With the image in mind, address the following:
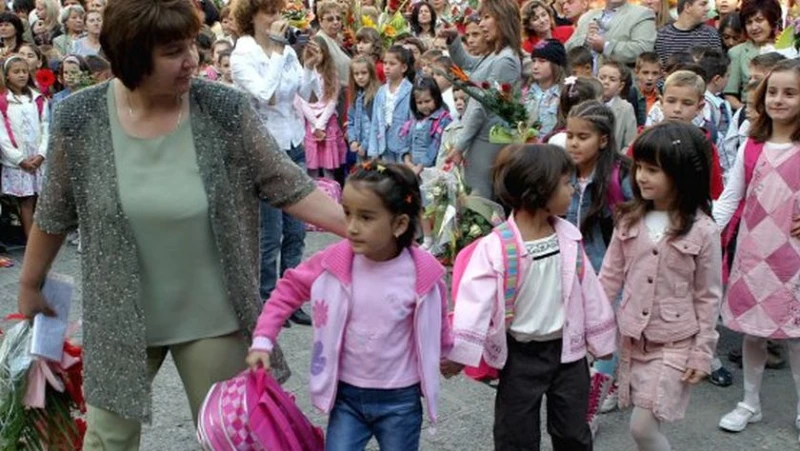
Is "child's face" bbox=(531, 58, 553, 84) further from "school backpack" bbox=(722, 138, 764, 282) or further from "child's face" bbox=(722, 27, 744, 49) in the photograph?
"child's face" bbox=(722, 27, 744, 49)

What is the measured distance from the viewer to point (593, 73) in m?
7.80

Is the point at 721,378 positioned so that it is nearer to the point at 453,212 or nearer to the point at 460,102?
the point at 453,212

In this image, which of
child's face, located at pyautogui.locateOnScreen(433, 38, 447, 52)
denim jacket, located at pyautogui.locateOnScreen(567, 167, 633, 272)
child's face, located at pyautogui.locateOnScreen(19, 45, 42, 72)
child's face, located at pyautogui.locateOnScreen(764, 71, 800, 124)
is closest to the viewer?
child's face, located at pyautogui.locateOnScreen(764, 71, 800, 124)

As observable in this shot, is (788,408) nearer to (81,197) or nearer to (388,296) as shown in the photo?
(388,296)

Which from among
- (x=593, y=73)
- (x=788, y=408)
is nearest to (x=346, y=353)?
(x=788, y=408)

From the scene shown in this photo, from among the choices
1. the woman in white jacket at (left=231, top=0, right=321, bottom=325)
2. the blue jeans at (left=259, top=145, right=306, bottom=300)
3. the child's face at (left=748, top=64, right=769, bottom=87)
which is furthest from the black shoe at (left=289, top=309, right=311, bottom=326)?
the child's face at (left=748, top=64, right=769, bottom=87)

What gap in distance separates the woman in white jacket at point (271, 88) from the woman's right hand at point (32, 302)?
2.48m

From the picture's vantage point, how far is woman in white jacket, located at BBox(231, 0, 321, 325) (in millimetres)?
5883

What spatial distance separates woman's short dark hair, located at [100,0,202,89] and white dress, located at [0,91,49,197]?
19.0 feet

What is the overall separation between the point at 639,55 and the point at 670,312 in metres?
4.55

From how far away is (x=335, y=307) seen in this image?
3105 mm

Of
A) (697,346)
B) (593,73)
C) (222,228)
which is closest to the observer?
(222,228)

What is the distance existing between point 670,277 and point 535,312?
640 mm

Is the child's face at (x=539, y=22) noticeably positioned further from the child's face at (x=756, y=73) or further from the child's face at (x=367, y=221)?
the child's face at (x=367, y=221)
